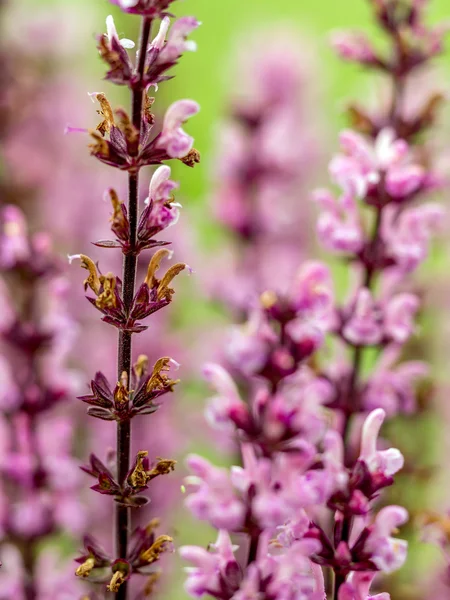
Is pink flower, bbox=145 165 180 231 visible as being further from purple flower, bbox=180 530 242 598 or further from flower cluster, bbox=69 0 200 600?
purple flower, bbox=180 530 242 598

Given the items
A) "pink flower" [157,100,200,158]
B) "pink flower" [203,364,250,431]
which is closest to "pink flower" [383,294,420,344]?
"pink flower" [203,364,250,431]

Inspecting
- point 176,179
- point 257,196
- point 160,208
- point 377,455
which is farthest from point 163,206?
point 257,196

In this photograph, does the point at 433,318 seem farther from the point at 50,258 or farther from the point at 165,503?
the point at 50,258

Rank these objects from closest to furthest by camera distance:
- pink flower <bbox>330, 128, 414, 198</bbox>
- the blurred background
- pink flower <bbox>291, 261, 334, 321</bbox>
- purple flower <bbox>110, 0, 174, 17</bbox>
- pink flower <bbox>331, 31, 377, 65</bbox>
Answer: purple flower <bbox>110, 0, 174, 17</bbox>, pink flower <bbox>291, 261, 334, 321</bbox>, pink flower <bbox>330, 128, 414, 198</bbox>, pink flower <bbox>331, 31, 377, 65</bbox>, the blurred background

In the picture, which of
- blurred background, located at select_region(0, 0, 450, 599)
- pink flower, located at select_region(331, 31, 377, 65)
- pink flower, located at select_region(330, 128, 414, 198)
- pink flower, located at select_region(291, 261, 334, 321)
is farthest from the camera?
blurred background, located at select_region(0, 0, 450, 599)

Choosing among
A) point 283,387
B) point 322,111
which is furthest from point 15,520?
point 322,111

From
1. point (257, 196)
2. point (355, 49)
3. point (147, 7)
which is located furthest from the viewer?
point (257, 196)

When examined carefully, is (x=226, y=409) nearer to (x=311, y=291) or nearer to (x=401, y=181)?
(x=311, y=291)

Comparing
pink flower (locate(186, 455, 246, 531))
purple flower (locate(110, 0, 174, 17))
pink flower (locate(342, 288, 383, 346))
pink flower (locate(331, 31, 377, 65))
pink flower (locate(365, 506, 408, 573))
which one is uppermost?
pink flower (locate(331, 31, 377, 65))
